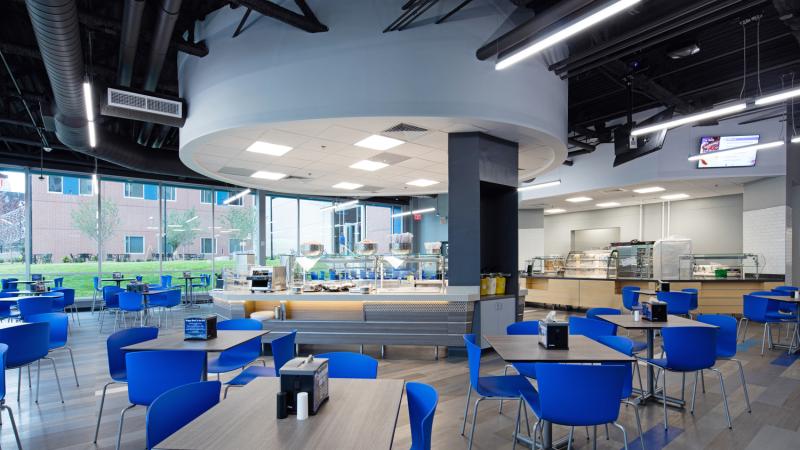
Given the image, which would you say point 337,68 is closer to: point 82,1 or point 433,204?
point 82,1

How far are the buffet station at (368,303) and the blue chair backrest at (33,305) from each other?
2627 millimetres

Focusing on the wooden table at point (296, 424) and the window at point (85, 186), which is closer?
the wooden table at point (296, 424)

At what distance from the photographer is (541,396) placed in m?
2.52

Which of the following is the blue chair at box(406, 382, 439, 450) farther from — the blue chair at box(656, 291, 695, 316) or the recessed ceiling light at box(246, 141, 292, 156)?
the blue chair at box(656, 291, 695, 316)

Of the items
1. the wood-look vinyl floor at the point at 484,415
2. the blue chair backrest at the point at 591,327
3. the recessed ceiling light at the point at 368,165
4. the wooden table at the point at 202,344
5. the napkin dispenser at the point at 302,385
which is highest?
the recessed ceiling light at the point at 368,165

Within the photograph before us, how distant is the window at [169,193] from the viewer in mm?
12507

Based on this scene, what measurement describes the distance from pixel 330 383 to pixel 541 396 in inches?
49.4

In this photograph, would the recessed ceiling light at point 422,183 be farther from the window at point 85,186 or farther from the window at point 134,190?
the window at point 85,186

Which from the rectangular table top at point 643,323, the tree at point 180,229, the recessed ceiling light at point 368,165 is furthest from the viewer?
the tree at point 180,229

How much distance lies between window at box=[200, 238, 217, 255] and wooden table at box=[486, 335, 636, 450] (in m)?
12.1

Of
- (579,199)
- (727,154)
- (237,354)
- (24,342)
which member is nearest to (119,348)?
(237,354)

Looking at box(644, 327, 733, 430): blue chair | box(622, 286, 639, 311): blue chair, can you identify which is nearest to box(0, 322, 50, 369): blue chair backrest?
box(644, 327, 733, 430): blue chair

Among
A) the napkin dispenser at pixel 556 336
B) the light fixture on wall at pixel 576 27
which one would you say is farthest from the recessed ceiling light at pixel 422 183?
the napkin dispenser at pixel 556 336

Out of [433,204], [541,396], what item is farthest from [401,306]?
[433,204]
